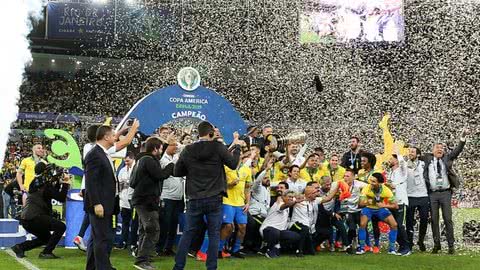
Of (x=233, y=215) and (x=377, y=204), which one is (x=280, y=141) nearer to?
(x=377, y=204)

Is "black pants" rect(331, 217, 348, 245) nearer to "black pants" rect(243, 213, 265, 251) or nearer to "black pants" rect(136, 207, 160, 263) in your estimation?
"black pants" rect(243, 213, 265, 251)

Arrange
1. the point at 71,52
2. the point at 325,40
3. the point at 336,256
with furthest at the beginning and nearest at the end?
the point at 71,52, the point at 325,40, the point at 336,256

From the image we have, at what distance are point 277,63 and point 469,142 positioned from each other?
929cm

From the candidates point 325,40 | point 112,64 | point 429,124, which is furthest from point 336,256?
point 112,64

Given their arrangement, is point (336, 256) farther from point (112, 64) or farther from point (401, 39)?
point (112, 64)

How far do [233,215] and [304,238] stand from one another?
1795 millimetres

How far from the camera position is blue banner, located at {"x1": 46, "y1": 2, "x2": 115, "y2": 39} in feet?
105

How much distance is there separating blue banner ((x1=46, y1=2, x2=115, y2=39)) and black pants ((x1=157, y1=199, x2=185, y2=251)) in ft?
72.9

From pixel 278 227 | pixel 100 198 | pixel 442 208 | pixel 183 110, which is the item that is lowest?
pixel 278 227

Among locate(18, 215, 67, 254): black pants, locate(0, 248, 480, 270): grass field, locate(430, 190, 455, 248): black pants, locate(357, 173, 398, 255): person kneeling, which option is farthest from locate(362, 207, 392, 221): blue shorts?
locate(18, 215, 67, 254): black pants

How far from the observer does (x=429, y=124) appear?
31.5 m

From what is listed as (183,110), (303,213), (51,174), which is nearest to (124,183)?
(51,174)

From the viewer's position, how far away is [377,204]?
12078mm

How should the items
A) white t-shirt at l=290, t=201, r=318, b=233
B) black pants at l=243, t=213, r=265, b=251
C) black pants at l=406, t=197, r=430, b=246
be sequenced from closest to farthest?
black pants at l=243, t=213, r=265, b=251, white t-shirt at l=290, t=201, r=318, b=233, black pants at l=406, t=197, r=430, b=246
